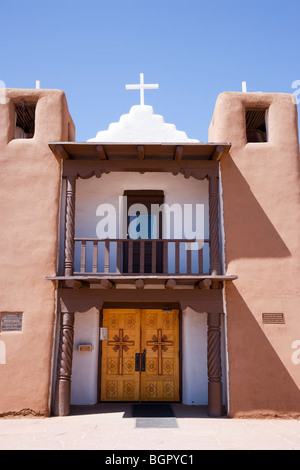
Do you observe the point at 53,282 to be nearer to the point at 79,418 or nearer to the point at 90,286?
the point at 90,286

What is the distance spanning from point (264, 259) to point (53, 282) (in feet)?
16.6

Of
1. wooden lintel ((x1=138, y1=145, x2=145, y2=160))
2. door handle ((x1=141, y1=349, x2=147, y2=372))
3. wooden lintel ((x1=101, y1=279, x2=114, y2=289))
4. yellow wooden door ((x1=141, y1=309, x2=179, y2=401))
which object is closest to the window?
yellow wooden door ((x1=141, y1=309, x2=179, y2=401))

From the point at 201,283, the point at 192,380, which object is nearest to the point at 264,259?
the point at 201,283

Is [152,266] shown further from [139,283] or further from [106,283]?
[106,283]

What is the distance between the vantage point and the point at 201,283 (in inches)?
400

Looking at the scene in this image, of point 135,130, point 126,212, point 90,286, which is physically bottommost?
point 90,286

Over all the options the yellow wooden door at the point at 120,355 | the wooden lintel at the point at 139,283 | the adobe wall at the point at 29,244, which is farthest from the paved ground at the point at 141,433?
the wooden lintel at the point at 139,283

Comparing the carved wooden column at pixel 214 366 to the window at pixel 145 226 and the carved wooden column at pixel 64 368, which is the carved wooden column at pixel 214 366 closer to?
the window at pixel 145 226

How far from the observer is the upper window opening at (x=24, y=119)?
1152cm

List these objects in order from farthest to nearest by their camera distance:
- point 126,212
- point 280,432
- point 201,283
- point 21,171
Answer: point 126,212, point 21,171, point 201,283, point 280,432

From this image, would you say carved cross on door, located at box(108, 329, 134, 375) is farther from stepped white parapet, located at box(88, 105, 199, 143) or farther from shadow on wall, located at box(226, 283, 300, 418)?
stepped white parapet, located at box(88, 105, 199, 143)

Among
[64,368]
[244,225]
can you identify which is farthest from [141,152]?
[64,368]

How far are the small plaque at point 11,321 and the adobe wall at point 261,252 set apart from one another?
15.9 ft

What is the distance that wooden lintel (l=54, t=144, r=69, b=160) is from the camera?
10.5m
